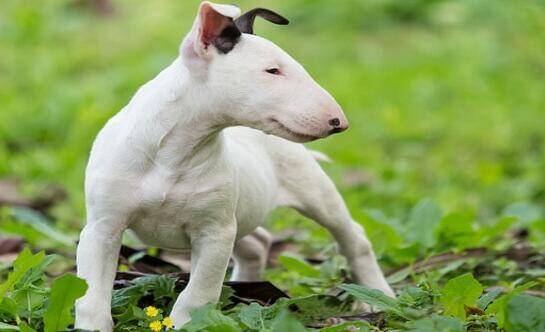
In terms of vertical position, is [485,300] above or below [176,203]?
below

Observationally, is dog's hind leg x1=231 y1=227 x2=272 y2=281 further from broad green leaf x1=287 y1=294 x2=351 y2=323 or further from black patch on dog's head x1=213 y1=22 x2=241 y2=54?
black patch on dog's head x1=213 y1=22 x2=241 y2=54

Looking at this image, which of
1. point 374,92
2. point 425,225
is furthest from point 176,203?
point 374,92

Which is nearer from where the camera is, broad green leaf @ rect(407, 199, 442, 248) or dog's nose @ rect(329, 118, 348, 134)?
dog's nose @ rect(329, 118, 348, 134)

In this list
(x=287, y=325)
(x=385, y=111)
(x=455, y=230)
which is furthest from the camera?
(x=385, y=111)

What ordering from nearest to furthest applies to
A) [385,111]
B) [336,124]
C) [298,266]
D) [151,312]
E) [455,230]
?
[336,124], [151,312], [298,266], [455,230], [385,111]

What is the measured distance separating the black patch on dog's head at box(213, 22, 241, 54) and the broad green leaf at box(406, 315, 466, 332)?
98 centimetres

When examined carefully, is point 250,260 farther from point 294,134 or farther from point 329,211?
point 294,134

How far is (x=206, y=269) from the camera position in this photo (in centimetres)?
371

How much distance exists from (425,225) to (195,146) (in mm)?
1876

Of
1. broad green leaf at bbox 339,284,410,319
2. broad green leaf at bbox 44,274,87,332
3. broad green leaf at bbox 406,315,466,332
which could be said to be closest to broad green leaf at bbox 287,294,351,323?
broad green leaf at bbox 339,284,410,319

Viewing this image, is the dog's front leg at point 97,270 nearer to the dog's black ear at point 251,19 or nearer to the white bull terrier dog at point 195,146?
the white bull terrier dog at point 195,146

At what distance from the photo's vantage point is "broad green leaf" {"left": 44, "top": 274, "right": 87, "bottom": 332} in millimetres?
3385

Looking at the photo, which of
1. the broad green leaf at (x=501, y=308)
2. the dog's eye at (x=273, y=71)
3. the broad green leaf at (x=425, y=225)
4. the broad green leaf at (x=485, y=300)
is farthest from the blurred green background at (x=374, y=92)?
the dog's eye at (x=273, y=71)

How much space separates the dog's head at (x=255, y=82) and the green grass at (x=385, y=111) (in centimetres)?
64
